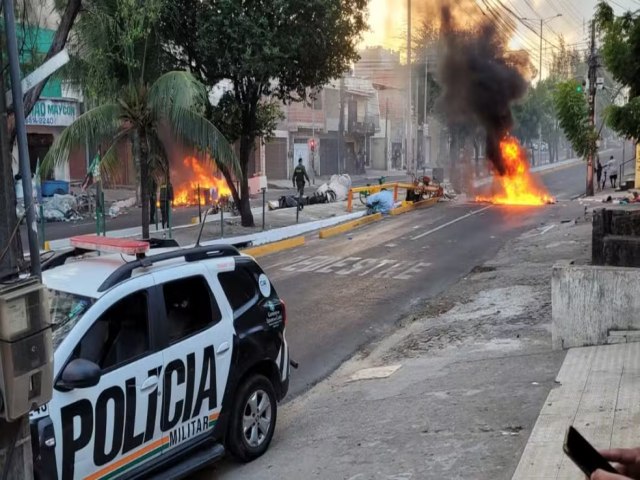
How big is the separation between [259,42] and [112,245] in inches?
473

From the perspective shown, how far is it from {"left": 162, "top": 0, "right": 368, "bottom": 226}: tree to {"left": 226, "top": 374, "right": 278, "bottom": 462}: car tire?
37.9 ft

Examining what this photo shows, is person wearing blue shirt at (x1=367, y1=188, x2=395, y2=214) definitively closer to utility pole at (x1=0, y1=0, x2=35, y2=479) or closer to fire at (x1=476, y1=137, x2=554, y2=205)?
fire at (x1=476, y1=137, x2=554, y2=205)

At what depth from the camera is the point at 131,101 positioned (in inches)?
484

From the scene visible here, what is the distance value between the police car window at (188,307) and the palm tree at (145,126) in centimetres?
723

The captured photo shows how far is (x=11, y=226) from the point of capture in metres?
3.07

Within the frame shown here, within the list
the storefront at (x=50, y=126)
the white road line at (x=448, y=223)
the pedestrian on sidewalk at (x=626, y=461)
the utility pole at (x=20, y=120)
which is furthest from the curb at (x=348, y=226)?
the pedestrian on sidewalk at (x=626, y=461)

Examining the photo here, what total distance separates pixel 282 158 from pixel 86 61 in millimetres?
36496

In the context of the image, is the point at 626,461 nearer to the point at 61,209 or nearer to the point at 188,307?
the point at 188,307

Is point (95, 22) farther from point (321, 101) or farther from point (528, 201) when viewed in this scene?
point (321, 101)

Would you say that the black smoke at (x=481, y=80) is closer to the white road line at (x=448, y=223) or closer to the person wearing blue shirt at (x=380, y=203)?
the white road line at (x=448, y=223)

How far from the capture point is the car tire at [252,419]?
4.93 m

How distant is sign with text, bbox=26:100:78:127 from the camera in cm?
2593

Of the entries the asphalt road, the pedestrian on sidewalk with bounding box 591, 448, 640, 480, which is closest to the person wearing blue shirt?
the asphalt road

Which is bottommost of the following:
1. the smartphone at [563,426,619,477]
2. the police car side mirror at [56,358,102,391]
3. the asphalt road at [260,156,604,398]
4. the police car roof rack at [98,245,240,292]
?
the asphalt road at [260,156,604,398]
